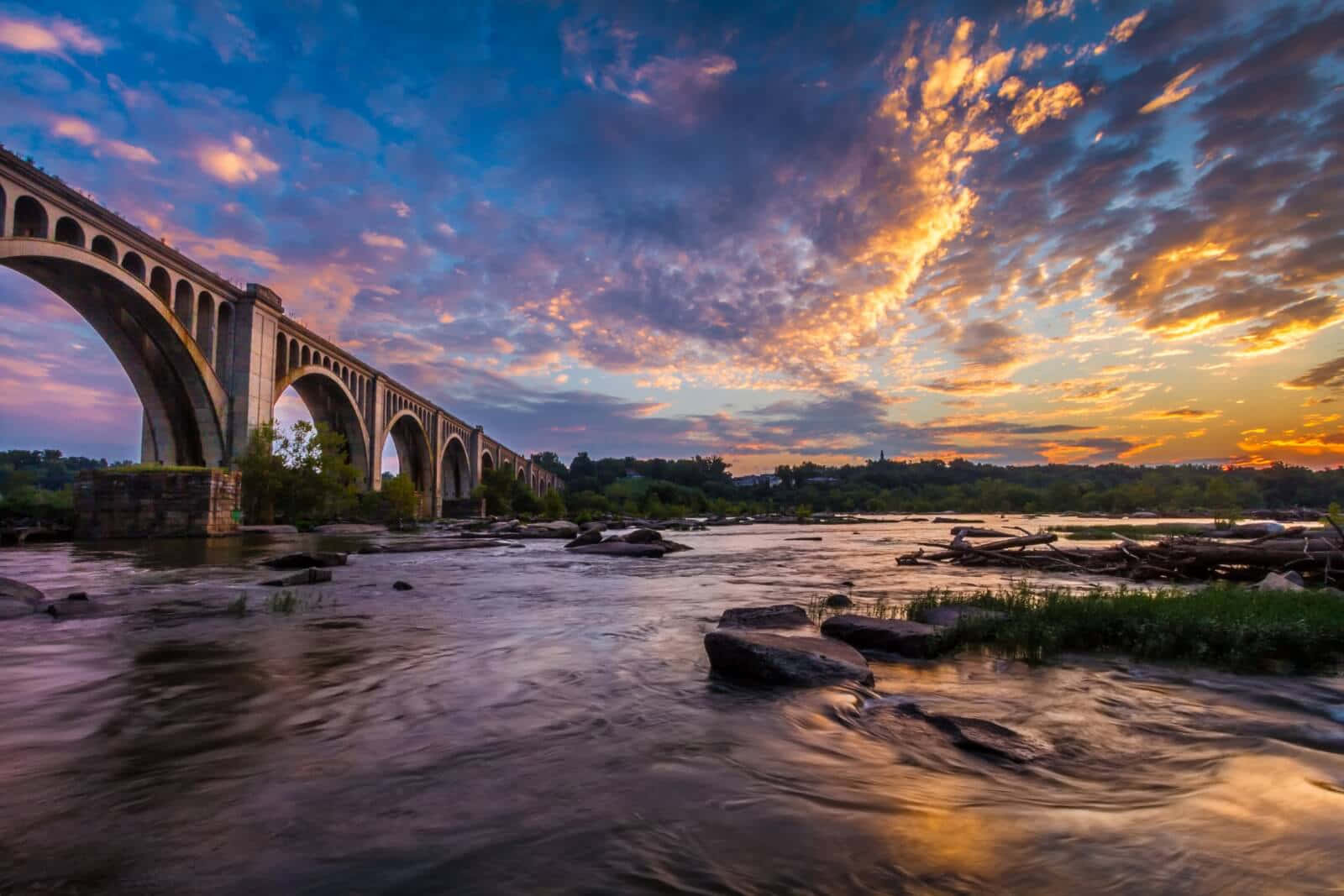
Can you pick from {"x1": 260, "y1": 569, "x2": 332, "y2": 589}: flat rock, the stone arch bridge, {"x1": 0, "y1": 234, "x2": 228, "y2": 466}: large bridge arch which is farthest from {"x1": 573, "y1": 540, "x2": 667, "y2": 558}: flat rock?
{"x1": 0, "y1": 234, "x2": 228, "y2": 466}: large bridge arch

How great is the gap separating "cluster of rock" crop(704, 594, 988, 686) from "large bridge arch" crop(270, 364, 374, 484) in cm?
6201

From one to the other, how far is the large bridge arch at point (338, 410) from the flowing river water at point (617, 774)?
6247 cm

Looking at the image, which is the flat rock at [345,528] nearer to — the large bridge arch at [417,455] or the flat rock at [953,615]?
the large bridge arch at [417,455]

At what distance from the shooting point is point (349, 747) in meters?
4.55

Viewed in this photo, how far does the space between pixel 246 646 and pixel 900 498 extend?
161 metres

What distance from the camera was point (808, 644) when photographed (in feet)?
23.7

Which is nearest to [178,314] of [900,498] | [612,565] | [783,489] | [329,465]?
[329,465]

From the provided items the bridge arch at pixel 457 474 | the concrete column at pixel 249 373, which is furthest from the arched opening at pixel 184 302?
the bridge arch at pixel 457 474

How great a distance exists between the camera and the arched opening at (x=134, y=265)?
3882 centimetres

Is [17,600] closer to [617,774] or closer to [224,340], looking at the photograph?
[617,774]

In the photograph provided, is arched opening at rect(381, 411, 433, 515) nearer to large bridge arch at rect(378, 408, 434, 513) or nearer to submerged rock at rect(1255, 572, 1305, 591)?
large bridge arch at rect(378, 408, 434, 513)

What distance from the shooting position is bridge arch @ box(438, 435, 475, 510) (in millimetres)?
113375

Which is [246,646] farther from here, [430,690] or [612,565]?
[612,565]

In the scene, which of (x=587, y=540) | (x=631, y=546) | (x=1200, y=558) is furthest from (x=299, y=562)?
(x=1200, y=558)
